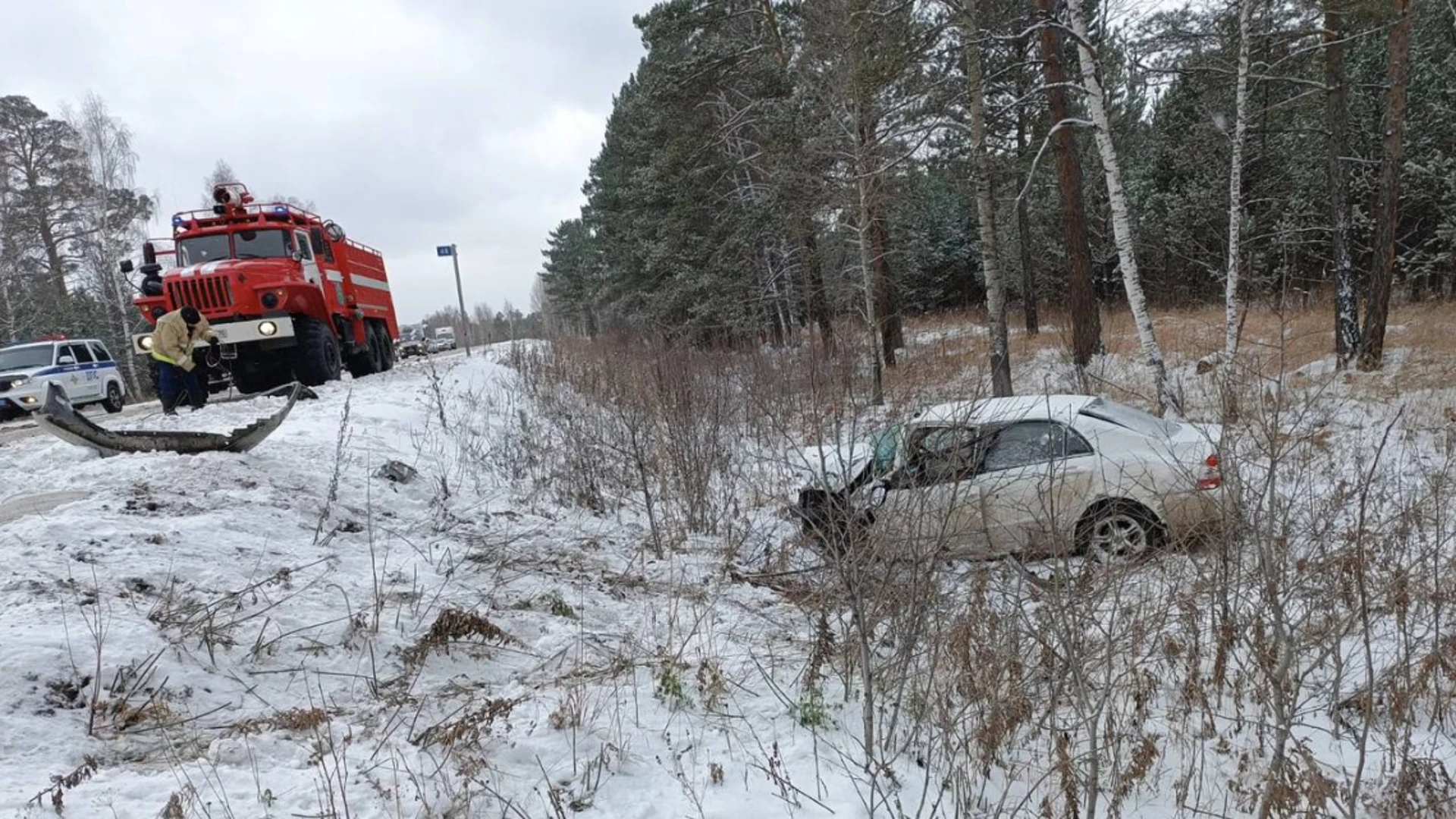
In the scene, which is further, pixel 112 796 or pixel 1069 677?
pixel 1069 677

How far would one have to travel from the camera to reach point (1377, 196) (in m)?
10.5

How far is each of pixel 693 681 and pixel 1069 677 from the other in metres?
1.81

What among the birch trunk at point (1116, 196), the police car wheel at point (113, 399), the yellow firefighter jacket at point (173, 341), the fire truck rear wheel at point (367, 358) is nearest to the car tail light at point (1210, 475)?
the birch trunk at point (1116, 196)

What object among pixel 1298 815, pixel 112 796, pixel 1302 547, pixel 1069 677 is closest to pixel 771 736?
pixel 1069 677

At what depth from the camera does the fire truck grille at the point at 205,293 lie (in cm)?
988

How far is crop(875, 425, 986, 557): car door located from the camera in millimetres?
3170

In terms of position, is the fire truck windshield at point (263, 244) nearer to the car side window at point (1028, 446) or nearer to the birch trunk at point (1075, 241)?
the car side window at point (1028, 446)

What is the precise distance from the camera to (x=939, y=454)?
382cm

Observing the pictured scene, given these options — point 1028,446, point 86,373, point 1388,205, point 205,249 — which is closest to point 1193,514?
point 1028,446

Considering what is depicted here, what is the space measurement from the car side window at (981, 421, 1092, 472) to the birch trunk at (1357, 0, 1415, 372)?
864 cm

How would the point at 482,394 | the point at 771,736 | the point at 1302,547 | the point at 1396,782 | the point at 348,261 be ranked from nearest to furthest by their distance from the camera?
the point at 1396,782 → the point at 771,736 → the point at 1302,547 → the point at 482,394 → the point at 348,261

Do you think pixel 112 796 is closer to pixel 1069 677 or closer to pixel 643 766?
pixel 643 766

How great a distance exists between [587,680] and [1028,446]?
3.62 m

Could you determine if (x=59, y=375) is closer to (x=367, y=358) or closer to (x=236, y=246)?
(x=367, y=358)
